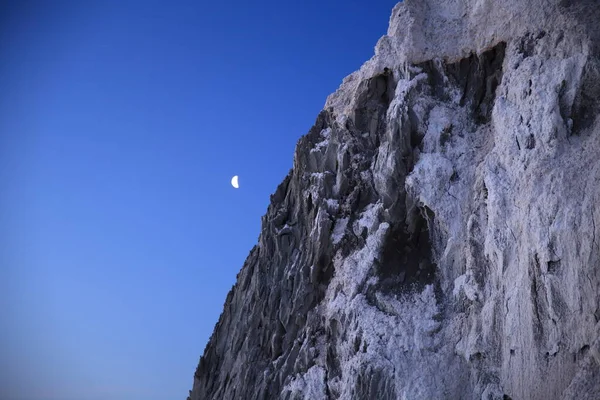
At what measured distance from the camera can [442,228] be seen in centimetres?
2728

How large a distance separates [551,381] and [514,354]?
1.80 m

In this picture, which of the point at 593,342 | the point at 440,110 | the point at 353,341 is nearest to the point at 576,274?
the point at 593,342

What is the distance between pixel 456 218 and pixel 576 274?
6.91 meters

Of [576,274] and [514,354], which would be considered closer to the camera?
A: [576,274]

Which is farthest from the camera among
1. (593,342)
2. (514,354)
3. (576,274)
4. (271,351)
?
(271,351)

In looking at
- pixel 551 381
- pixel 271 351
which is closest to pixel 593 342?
pixel 551 381

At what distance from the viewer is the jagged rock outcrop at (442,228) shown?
21.5 m

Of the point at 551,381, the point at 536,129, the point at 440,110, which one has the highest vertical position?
the point at 440,110

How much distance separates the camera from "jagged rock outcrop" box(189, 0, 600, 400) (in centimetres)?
2155

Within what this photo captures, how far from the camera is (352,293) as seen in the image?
28703 millimetres

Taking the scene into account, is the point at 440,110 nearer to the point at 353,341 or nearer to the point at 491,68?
the point at 491,68

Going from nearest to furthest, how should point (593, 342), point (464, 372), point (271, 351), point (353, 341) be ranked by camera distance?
point (593, 342)
point (464, 372)
point (353, 341)
point (271, 351)

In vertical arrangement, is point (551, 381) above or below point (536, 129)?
below

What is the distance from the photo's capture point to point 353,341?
26.7 metres
